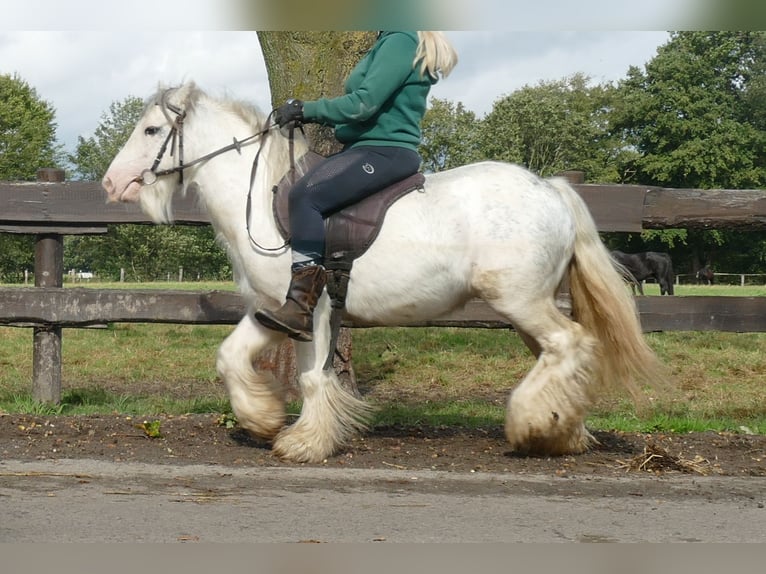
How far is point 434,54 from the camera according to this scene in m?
5.84

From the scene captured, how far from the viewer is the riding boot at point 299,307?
5.73 m

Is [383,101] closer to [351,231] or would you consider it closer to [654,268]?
[351,231]

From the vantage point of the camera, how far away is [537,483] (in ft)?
17.6

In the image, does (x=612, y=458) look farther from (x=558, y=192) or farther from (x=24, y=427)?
(x=24, y=427)

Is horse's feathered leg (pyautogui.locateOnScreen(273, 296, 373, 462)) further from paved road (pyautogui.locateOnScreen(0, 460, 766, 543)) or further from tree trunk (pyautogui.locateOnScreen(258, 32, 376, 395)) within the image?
tree trunk (pyautogui.locateOnScreen(258, 32, 376, 395))

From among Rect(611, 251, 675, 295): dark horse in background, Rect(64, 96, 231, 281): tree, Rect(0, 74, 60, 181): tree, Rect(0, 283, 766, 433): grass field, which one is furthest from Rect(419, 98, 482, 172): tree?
Rect(0, 283, 766, 433): grass field

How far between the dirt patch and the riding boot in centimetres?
83

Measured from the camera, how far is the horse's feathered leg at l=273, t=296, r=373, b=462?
591cm

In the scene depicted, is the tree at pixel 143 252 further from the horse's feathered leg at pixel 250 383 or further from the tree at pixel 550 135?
the horse's feathered leg at pixel 250 383

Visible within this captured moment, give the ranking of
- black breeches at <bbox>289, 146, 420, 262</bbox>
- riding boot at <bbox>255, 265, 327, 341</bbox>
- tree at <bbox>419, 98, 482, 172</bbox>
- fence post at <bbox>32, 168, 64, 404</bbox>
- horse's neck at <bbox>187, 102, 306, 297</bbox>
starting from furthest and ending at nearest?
tree at <bbox>419, 98, 482, 172</bbox> < fence post at <bbox>32, 168, 64, 404</bbox> < horse's neck at <bbox>187, 102, 306, 297</bbox> < black breeches at <bbox>289, 146, 420, 262</bbox> < riding boot at <bbox>255, 265, 327, 341</bbox>

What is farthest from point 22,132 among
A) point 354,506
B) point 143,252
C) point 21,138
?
point 354,506

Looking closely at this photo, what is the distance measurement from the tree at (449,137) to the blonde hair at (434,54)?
2201 inches

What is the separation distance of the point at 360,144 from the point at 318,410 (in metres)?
1.68

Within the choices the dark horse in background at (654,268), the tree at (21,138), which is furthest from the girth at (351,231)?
the tree at (21,138)
